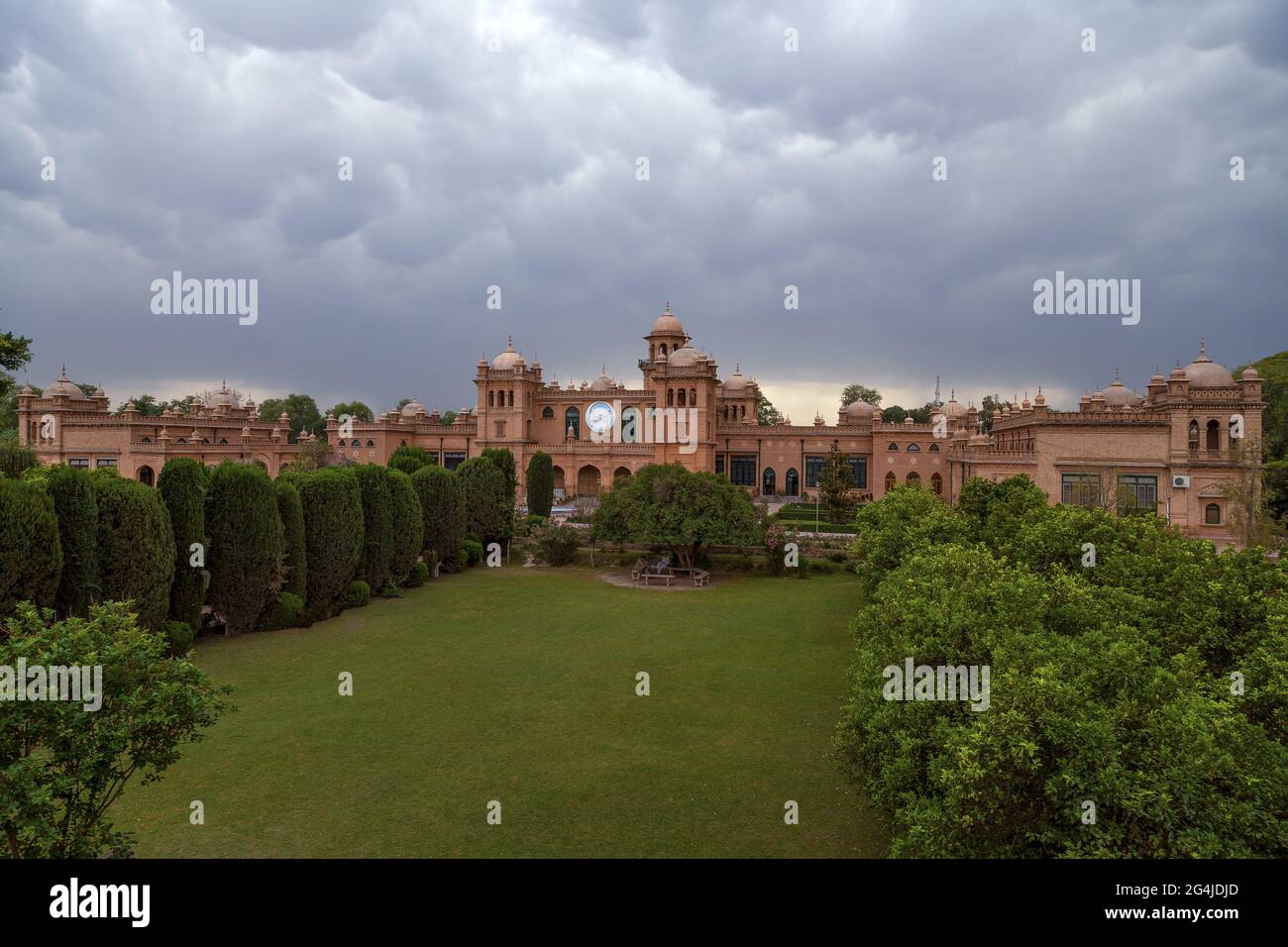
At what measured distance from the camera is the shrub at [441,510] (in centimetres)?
3138

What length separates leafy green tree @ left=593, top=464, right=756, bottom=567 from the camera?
3028 cm

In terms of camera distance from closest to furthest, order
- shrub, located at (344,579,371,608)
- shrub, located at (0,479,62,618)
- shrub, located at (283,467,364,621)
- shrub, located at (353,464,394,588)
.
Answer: shrub, located at (0,479,62,618) < shrub, located at (283,467,364,621) < shrub, located at (344,579,371,608) < shrub, located at (353,464,394,588)

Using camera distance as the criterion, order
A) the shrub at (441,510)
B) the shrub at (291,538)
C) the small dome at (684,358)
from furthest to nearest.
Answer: the small dome at (684,358) → the shrub at (441,510) → the shrub at (291,538)

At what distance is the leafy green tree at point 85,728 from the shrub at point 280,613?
15149 mm

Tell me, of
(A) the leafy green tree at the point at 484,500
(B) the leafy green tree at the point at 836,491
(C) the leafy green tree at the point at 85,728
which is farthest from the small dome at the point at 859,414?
(C) the leafy green tree at the point at 85,728

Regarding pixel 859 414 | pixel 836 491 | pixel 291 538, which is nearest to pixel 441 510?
pixel 291 538

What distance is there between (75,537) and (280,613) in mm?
6426

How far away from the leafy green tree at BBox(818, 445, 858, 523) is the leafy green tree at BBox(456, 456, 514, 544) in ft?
64.8

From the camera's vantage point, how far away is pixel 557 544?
34750 millimetres

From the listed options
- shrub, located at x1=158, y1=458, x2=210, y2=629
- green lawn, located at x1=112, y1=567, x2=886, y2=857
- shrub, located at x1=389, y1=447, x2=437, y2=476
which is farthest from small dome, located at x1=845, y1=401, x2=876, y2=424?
shrub, located at x1=158, y1=458, x2=210, y2=629

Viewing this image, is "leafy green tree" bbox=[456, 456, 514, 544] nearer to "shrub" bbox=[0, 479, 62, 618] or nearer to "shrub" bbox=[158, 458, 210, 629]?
"shrub" bbox=[158, 458, 210, 629]

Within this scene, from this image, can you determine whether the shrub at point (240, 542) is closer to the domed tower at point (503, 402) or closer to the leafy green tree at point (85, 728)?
the leafy green tree at point (85, 728)
